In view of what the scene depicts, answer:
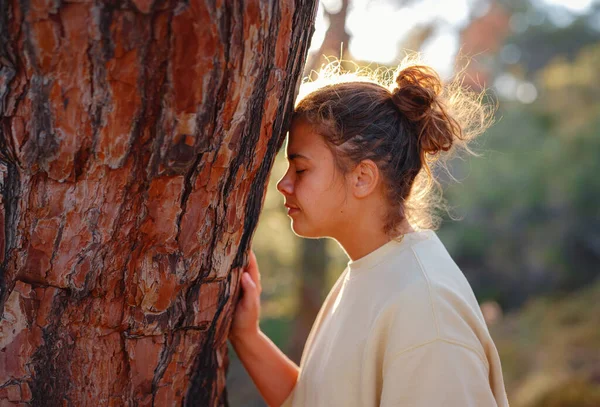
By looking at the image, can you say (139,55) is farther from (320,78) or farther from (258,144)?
(320,78)

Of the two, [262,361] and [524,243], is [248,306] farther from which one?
[524,243]

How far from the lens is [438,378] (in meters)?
1.38

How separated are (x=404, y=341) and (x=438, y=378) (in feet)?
0.36

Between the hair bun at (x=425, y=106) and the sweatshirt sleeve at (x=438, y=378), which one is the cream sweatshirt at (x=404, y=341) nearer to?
the sweatshirt sleeve at (x=438, y=378)

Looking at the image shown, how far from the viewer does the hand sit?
171 cm

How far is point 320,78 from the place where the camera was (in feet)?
5.92

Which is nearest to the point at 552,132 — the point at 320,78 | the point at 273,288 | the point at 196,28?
the point at 273,288

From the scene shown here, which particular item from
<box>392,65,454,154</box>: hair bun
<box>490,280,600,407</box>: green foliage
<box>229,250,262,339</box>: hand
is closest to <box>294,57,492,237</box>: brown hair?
<box>392,65,454,154</box>: hair bun

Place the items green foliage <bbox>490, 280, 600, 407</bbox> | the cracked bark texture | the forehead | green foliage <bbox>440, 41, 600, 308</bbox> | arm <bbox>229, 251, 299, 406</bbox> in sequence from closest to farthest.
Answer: the cracked bark texture < the forehead < arm <bbox>229, 251, 299, 406</bbox> < green foliage <bbox>490, 280, 600, 407</bbox> < green foliage <bbox>440, 41, 600, 308</bbox>

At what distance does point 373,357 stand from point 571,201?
7577 millimetres

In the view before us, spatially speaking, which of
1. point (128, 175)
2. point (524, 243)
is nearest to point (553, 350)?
point (524, 243)

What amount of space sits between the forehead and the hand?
31 centimetres

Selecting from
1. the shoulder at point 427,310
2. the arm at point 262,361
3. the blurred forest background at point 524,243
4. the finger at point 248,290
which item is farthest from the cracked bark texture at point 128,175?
the blurred forest background at point 524,243

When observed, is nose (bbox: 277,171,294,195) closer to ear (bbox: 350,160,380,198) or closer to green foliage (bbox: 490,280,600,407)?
ear (bbox: 350,160,380,198)
